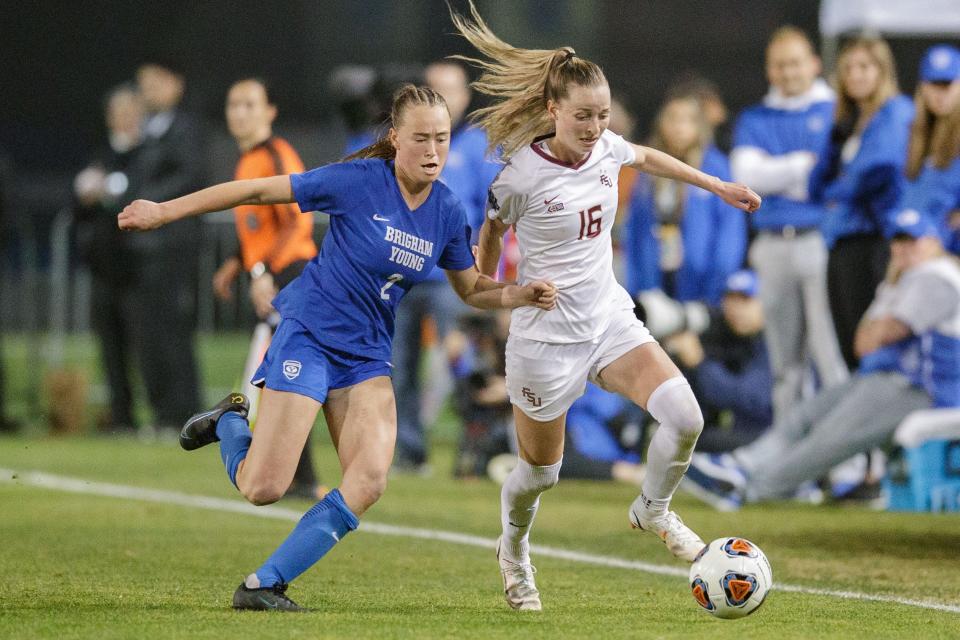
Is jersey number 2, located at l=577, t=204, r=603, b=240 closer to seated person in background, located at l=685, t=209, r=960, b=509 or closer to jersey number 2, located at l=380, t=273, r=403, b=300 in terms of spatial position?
jersey number 2, located at l=380, t=273, r=403, b=300

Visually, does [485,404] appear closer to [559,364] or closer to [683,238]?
[683,238]

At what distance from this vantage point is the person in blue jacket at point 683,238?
38.5 feet

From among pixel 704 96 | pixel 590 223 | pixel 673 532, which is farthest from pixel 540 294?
pixel 704 96

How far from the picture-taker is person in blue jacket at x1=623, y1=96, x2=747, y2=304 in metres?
11.7

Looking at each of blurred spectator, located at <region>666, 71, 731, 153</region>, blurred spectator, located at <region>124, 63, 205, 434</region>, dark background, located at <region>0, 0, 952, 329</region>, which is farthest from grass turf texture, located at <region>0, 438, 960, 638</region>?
dark background, located at <region>0, 0, 952, 329</region>

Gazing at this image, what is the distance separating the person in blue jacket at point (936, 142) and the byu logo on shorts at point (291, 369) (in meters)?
4.60

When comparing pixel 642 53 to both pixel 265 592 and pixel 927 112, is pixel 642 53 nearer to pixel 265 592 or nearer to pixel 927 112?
pixel 927 112

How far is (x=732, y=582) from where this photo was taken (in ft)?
19.0

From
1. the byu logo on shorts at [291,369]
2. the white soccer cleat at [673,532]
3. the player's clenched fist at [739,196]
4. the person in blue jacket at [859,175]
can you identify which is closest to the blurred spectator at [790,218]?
the person in blue jacket at [859,175]

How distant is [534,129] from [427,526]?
330cm

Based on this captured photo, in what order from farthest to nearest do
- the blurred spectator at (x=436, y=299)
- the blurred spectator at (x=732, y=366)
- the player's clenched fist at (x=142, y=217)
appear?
the blurred spectator at (x=436, y=299), the blurred spectator at (x=732, y=366), the player's clenched fist at (x=142, y=217)

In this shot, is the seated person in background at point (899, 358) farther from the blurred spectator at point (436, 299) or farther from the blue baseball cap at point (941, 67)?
the blurred spectator at point (436, 299)

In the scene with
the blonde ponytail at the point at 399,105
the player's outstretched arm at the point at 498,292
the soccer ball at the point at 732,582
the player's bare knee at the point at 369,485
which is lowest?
the soccer ball at the point at 732,582

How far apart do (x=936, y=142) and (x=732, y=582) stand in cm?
469
